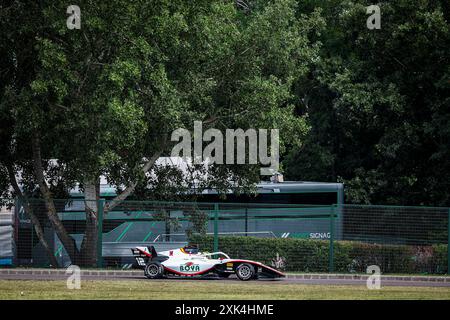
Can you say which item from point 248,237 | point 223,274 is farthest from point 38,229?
point 223,274

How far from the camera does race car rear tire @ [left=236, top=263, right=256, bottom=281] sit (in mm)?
26078

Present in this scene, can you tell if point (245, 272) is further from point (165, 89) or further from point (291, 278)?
point (165, 89)

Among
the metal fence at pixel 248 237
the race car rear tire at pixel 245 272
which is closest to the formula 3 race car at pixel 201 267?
the race car rear tire at pixel 245 272

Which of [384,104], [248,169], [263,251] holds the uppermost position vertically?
[384,104]

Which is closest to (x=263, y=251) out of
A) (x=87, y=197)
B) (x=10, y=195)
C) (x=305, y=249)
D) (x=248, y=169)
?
(x=305, y=249)

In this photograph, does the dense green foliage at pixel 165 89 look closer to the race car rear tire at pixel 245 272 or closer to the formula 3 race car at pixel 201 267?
the formula 3 race car at pixel 201 267

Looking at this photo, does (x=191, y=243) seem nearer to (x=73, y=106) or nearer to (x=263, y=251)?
(x=263, y=251)

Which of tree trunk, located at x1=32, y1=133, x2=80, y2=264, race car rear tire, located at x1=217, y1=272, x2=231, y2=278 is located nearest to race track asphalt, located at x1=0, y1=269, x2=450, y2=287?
race car rear tire, located at x1=217, y1=272, x2=231, y2=278

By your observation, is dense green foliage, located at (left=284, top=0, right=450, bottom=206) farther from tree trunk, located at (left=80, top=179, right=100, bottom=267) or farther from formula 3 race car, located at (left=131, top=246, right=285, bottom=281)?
tree trunk, located at (left=80, top=179, right=100, bottom=267)

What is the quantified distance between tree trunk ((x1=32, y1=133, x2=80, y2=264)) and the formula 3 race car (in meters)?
5.03

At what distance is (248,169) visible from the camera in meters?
33.4

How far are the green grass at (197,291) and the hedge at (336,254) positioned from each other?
5363mm

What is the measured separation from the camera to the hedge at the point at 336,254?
99.8 feet

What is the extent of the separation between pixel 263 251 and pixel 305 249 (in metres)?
1.30
